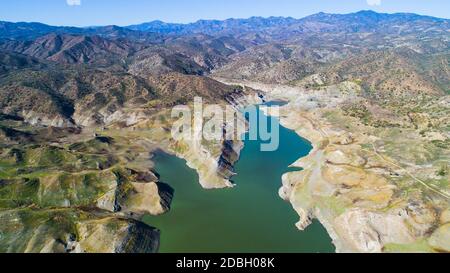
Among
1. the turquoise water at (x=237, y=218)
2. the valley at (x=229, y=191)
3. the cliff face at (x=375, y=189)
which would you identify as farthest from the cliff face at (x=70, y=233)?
the cliff face at (x=375, y=189)

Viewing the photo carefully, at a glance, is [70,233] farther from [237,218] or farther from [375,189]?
[375,189]

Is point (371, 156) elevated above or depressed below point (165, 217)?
above

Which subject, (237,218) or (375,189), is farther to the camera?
(375,189)

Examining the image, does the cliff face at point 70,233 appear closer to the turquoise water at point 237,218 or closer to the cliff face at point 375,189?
the turquoise water at point 237,218

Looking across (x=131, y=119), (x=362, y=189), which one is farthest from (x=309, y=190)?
(x=131, y=119)

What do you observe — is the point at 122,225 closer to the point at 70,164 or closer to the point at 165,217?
the point at 165,217

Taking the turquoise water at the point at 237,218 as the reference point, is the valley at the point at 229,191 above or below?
above

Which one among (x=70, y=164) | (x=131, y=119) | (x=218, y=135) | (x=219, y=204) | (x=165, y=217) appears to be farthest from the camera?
(x=131, y=119)

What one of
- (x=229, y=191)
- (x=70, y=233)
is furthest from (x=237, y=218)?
(x=70, y=233)
